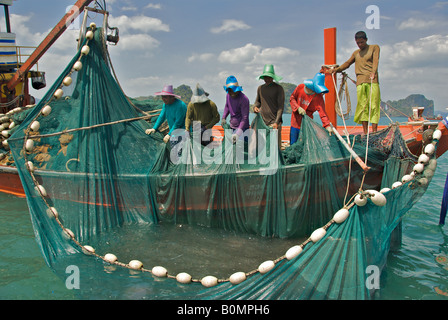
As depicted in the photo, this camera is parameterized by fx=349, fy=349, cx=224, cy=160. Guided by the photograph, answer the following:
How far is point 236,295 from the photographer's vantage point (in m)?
3.63

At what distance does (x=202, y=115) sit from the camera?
24.1 feet

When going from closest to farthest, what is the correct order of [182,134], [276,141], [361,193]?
[361,193]
[276,141]
[182,134]

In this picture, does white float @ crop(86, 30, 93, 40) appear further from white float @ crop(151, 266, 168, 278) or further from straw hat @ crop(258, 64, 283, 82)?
white float @ crop(151, 266, 168, 278)

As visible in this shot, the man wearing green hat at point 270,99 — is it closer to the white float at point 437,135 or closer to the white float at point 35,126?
the white float at point 437,135

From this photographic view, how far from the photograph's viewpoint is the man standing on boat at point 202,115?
720 cm

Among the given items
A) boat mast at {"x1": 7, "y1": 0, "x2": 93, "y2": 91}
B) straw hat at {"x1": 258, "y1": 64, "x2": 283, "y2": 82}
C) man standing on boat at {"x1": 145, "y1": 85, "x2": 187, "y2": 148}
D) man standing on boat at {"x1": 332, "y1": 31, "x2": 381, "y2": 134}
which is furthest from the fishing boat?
boat mast at {"x1": 7, "y1": 0, "x2": 93, "y2": 91}

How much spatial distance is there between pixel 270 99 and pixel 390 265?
3.63 metres

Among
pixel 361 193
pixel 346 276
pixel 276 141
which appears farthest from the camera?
pixel 276 141

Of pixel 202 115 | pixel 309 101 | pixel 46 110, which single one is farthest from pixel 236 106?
pixel 46 110

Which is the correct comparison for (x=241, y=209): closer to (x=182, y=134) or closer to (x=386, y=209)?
(x=182, y=134)

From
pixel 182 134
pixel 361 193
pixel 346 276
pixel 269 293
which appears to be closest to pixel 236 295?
pixel 269 293

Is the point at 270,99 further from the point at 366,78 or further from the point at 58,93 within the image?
the point at 58,93
